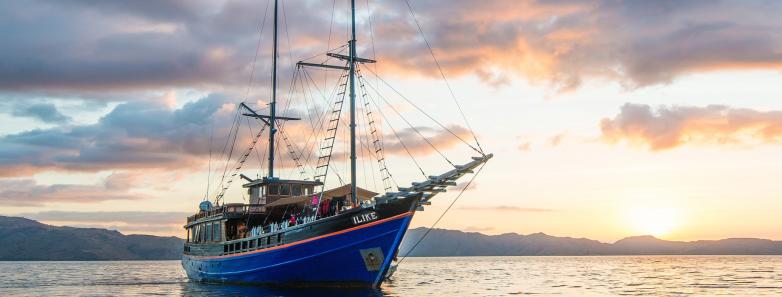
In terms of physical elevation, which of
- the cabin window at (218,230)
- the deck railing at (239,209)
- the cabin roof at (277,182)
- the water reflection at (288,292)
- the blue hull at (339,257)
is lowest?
the water reflection at (288,292)

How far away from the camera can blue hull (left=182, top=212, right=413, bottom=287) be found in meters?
42.4

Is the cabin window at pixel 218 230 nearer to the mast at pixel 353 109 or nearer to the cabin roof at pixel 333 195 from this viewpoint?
the cabin roof at pixel 333 195

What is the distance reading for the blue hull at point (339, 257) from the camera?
42.4 metres

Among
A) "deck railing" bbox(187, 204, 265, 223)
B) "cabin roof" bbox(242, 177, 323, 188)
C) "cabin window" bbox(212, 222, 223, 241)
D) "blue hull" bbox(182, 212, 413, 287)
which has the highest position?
"cabin roof" bbox(242, 177, 323, 188)

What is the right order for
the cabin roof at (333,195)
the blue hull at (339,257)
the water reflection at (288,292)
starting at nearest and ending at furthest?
1. the blue hull at (339,257)
2. the water reflection at (288,292)
3. the cabin roof at (333,195)

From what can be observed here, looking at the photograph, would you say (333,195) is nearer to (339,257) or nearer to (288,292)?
(339,257)

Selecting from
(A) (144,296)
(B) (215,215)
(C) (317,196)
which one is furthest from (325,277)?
(A) (144,296)

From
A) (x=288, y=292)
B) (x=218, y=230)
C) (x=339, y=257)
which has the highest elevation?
(x=218, y=230)

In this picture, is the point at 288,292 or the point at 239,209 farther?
the point at 239,209

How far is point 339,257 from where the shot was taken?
43.0 metres

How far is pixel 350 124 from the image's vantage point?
154ft

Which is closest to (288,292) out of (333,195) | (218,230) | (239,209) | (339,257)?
(339,257)

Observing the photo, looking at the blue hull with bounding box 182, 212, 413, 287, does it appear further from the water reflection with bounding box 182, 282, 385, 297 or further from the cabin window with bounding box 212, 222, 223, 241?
the cabin window with bounding box 212, 222, 223, 241

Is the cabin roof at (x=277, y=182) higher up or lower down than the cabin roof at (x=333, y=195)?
higher up
